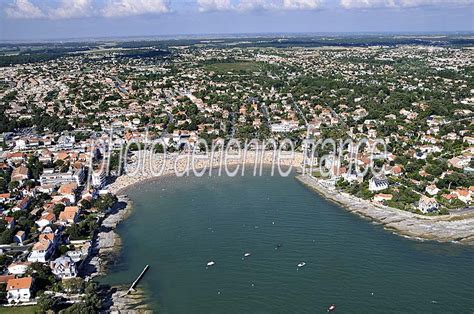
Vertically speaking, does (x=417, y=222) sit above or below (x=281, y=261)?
above

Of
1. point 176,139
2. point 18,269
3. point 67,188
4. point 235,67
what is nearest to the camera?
point 18,269

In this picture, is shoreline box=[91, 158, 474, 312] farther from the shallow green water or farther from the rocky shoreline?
the shallow green water

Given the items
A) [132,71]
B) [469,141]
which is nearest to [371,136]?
[469,141]

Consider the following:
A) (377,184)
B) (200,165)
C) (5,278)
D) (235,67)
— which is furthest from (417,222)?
(235,67)

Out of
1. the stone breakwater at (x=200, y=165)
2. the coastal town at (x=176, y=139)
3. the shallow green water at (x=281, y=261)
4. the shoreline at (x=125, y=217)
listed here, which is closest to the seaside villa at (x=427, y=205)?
the coastal town at (x=176, y=139)

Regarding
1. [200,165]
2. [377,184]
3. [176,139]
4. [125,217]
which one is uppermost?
[176,139]

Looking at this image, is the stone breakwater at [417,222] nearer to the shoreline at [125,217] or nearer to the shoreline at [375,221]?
the shoreline at [375,221]

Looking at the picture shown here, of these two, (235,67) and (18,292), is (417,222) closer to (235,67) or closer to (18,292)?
(18,292)
